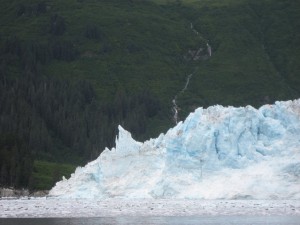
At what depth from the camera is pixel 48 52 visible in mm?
165750

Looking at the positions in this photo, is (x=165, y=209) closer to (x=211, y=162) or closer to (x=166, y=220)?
(x=166, y=220)

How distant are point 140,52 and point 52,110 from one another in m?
47.4

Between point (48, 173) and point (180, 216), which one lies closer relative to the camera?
point (180, 216)

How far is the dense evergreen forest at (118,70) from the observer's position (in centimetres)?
11900

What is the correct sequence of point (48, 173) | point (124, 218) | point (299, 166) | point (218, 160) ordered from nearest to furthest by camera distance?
point (124, 218)
point (299, 166)
point (218, 160)
point (48, 173)

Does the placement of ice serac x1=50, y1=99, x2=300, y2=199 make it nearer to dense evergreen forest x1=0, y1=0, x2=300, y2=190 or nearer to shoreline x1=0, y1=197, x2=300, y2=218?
shoreline x1=0, y1=197, x2=300, y2=218

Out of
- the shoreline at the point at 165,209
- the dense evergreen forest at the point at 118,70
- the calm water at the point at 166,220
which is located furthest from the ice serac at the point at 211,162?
the dense evergreen forest at the point at 118,70

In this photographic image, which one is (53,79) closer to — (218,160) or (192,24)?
(192,24)

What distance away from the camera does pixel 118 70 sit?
160125 mm

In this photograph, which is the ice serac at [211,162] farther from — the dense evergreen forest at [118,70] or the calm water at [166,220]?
the dense evergreen forest at [118,70]

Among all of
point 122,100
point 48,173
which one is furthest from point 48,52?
point 48,173

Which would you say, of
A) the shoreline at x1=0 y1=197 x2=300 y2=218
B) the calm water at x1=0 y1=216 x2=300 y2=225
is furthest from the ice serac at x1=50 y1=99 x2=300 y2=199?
the calm water at x1=0 y1=216 x2=300 y2=225

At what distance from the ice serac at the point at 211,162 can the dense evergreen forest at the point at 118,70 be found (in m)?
27.8

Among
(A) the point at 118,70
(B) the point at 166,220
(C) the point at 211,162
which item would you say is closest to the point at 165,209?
(B) the point at 166,220
